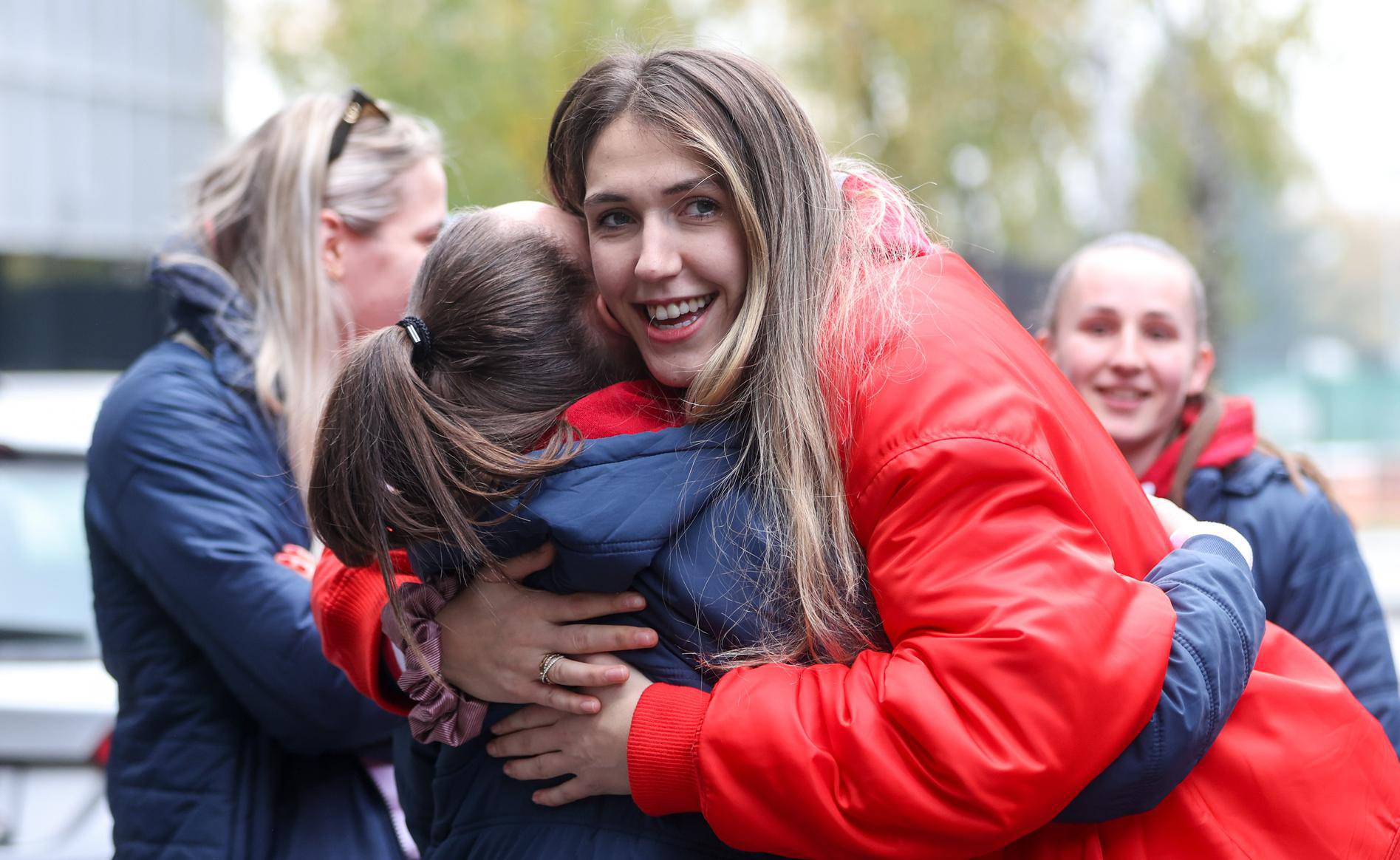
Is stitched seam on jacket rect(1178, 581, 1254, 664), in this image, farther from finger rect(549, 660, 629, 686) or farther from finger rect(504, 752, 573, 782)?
finger rect(504, 752, 573, 782)

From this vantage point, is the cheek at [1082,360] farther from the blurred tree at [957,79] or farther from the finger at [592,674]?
the blurred tree at [957,79]

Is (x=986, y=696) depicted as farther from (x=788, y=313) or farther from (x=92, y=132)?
(x=92, y=132)

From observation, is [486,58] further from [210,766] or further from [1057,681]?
[1057,681]

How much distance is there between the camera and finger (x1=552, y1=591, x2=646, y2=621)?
1.80 meters

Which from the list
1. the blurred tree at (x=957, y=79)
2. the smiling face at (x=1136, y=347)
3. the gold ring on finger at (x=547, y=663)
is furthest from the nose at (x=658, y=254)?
the blurred tree at (x=957, y=79)

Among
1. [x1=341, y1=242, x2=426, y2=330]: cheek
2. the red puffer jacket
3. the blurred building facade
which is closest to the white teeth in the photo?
the red puffer jacket

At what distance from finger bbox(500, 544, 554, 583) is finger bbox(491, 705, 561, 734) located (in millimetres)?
205

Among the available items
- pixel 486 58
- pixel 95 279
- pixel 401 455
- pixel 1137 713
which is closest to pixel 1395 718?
pixel 1137 713

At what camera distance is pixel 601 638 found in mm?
1812

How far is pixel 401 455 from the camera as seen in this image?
1.78 metres

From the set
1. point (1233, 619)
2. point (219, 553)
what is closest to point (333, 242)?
point (219, 553)

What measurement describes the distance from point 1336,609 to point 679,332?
5.25ft

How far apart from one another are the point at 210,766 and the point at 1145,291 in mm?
2252

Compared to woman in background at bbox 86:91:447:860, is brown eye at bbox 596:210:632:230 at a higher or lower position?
higher
